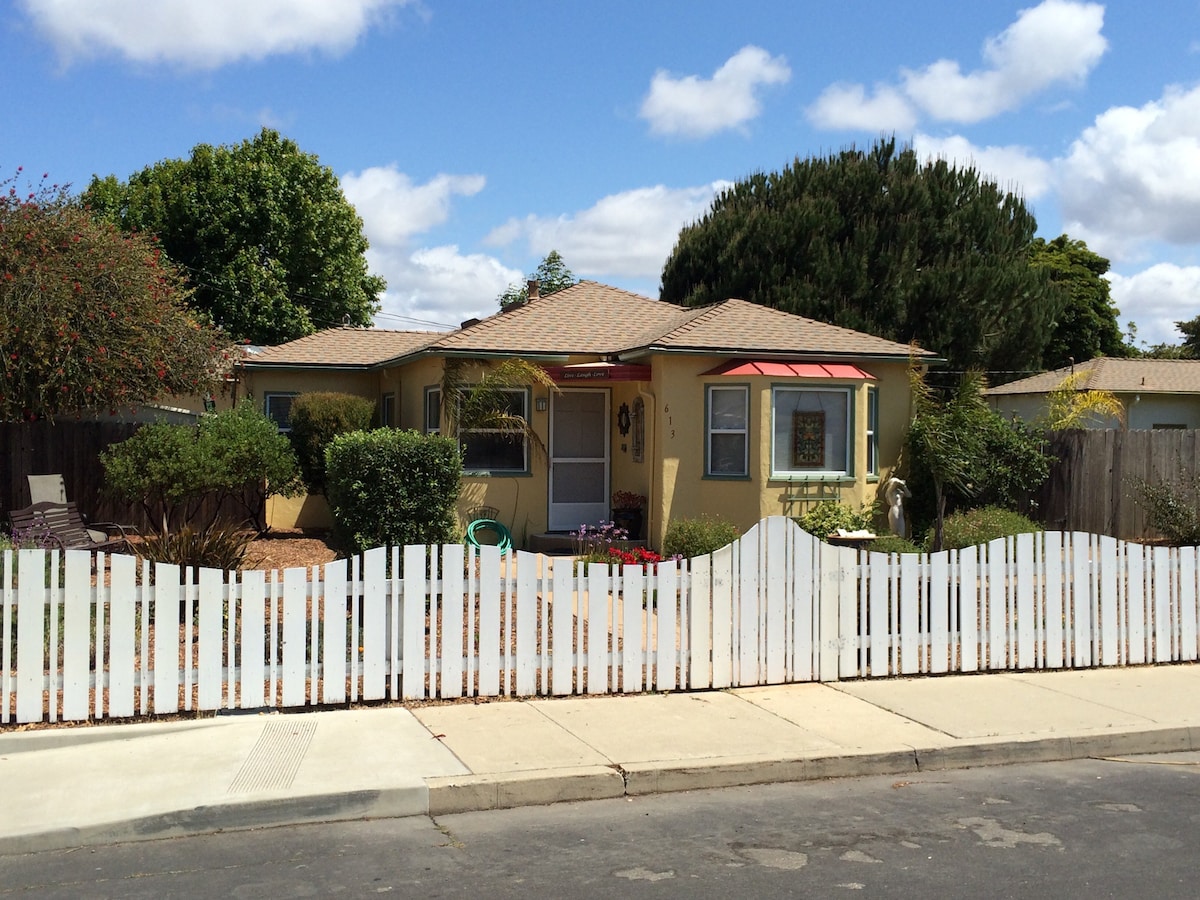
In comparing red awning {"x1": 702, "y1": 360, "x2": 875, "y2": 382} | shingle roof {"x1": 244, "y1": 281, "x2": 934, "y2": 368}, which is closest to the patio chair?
shingle roof {"x1": 244, "y1": 281, "x2": 934, "y2": 368}

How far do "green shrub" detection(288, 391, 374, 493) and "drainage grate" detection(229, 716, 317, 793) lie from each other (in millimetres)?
10281

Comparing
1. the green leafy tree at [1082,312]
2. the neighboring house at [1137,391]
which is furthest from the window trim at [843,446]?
the green leafy tree at [1082,312]

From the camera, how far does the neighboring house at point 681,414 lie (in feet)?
50.5

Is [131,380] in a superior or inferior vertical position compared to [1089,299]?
inferior

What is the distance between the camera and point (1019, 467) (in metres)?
16.0

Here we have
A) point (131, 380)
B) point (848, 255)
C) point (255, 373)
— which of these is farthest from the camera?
point (848, 255)

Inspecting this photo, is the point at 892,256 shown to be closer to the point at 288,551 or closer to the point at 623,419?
the point at 623,419

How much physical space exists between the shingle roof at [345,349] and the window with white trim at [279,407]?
637 mm

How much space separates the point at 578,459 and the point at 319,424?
3.99 metres

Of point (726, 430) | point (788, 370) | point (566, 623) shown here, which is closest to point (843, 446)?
point (788, 370)

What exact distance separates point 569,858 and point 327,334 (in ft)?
58.8

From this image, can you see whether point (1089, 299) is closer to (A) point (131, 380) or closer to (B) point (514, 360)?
(B) point (514, 360)

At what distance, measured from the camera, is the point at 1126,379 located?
28688 millimetres

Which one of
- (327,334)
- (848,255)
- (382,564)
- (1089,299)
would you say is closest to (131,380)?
(327,334)
